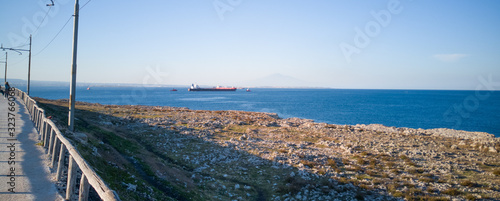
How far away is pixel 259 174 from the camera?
19312 millimetres

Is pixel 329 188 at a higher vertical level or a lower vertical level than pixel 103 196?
lower

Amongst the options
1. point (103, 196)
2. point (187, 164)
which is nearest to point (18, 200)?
point (103, 196)

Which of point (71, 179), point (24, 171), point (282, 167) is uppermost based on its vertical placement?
point (71, 179)

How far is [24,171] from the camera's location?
390 inches

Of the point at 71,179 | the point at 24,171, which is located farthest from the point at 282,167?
the point at 24,171

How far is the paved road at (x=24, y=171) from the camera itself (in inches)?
318

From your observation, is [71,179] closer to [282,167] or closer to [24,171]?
[24,171]

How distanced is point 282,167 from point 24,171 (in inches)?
606

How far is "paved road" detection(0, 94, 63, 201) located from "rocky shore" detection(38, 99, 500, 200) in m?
1.72

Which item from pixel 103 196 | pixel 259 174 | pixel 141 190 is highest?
pixel 103 196

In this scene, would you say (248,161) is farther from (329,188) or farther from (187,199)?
(187,199)

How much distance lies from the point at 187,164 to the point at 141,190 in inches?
357

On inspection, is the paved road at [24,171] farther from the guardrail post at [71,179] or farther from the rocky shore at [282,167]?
the rocky shore at [282,167]

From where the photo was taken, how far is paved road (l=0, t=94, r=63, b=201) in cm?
807
